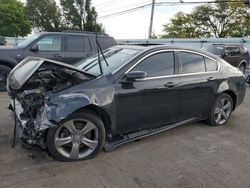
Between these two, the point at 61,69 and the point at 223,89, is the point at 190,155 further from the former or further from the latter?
the point at 61,69

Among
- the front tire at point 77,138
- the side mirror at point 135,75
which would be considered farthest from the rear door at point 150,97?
the front tire at point 77,138

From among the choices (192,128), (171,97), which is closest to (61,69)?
(171,97)

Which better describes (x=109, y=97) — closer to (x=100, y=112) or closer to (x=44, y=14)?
(x=100, y=112)

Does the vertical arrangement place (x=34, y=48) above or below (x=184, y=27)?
below

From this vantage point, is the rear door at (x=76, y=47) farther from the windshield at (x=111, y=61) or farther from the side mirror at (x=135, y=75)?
the side mirror at (x=135, y=75)

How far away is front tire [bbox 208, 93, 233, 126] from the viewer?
552 cm

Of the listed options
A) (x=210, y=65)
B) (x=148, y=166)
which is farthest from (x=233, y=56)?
(x=148, y=166)

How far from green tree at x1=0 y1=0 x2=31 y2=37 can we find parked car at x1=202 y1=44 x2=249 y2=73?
37105mm

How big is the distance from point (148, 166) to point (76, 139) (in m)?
1.02

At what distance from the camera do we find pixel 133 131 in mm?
4449

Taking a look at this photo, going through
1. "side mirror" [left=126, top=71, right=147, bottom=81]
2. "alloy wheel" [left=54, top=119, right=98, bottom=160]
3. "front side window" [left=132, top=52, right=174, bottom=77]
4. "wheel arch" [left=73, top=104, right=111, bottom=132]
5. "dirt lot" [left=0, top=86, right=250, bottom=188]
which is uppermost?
"front side window" [left=132, top=52, right=174, bottom=77]

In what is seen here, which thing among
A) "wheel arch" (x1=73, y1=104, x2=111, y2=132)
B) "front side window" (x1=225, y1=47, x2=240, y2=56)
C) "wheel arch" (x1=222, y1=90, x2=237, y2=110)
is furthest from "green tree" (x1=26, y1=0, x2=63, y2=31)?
"wheel arch" (x1=73, y1=104, x2=111, y2=132)

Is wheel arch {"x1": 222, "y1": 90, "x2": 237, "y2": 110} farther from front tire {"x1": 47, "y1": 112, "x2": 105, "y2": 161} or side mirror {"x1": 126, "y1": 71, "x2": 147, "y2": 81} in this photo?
front tire {"x1": 47, "y1": 112, "x2": 105, "y2": 161}

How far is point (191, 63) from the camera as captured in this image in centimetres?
510
